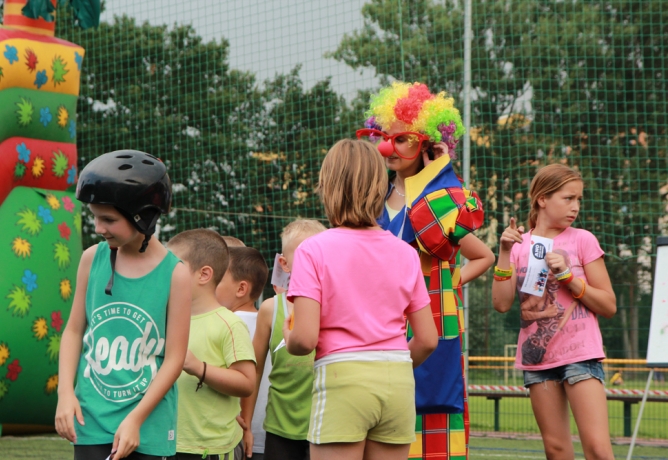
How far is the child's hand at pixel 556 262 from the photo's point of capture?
387cm

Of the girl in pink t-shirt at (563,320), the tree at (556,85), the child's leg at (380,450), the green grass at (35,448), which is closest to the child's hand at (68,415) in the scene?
the child's leg at (380,450)

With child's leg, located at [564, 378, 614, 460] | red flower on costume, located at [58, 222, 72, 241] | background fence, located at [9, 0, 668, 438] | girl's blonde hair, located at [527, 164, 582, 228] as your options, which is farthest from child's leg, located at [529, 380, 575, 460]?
background fence, located at [9, 0, 668, 438]

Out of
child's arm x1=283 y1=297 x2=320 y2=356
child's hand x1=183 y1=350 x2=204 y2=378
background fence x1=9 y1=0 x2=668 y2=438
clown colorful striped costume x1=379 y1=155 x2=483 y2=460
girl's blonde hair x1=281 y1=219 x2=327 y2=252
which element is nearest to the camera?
child's arm x1=283 y1=297 x2=320 y2=356

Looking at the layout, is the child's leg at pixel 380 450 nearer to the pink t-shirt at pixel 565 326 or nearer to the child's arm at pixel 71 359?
the child's arm at pixel 71 359

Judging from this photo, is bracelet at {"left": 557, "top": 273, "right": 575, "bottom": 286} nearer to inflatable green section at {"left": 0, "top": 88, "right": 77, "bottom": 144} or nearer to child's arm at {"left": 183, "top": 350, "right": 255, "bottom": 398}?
child's arm at {"left": 183, "top": 350, "right": 255, "bottom": 398}

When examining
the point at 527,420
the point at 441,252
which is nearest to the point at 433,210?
the point at 441,252

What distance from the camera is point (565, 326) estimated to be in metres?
3.93

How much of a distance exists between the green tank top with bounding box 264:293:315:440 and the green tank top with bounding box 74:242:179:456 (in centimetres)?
116

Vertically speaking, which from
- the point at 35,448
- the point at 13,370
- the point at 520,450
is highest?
the point at 13,370

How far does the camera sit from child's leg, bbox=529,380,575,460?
3893 mm

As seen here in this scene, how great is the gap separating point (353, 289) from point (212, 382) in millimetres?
771

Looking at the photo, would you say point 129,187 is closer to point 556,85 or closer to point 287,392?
point 287,392

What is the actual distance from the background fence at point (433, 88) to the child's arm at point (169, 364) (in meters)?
12.0

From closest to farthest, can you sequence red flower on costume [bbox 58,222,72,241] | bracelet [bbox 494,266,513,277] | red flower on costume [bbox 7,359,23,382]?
bracelet [bbox 494,266,513,277], red flower on costume [bbox 7,359,23,382], red flower on costume [bbox 58,222,72,241]
